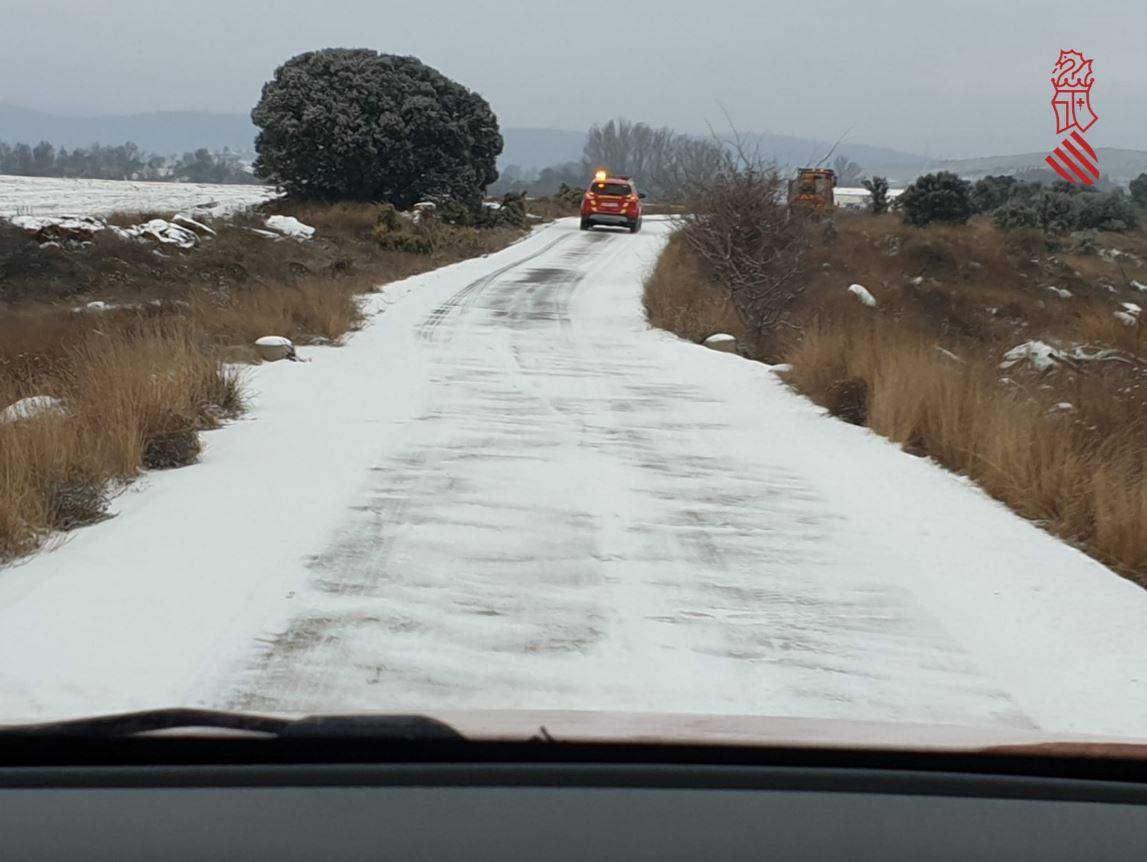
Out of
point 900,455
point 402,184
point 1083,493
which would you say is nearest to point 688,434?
point 900,455

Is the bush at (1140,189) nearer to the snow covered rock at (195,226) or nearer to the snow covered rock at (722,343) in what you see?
the snow covered rock at (195,226)

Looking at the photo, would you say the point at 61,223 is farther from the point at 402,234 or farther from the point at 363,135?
the point at 363,135

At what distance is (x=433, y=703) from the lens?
4.04m

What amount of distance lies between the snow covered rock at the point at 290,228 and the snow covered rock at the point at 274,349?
49.1 ft

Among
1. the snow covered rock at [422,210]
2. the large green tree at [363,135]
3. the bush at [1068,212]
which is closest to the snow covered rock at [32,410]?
the snow covered rock at [422,210]

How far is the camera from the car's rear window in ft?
124

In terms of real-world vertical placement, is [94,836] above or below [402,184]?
below

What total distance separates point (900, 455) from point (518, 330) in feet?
26.4

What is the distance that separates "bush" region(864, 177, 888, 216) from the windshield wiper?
5073cm

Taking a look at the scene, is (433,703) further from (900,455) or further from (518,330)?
(518,330)

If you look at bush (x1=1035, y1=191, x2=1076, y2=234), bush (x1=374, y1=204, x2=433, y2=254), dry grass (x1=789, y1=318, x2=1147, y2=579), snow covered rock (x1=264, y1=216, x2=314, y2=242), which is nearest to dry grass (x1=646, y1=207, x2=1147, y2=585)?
dry grass (x1=789, y1=318, x2=1147, y2=579)

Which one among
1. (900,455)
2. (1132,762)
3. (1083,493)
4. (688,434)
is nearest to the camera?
(1132,762)

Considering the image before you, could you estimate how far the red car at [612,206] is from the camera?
3750 cm

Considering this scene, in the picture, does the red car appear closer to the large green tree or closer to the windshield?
the large green tree
